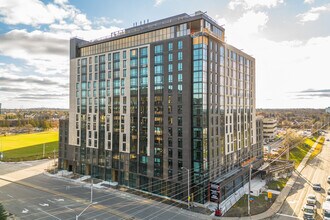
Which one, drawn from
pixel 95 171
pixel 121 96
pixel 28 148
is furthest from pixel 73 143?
pixel 28 148

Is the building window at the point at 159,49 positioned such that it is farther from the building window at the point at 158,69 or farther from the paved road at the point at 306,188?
the paved road at the point at 306,188


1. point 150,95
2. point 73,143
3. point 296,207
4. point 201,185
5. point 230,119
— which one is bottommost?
point 296,207

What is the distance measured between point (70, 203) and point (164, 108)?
95.9ft

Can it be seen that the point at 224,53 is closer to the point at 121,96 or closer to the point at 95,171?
the point at 121,96

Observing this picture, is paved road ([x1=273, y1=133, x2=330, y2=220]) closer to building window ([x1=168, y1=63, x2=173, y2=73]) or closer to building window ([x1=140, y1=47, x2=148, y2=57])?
building window ([x1=168, y1=63, x2=173, y2=73])

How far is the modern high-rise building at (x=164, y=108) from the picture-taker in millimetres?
51438

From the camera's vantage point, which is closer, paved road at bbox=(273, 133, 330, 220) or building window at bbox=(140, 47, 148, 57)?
paved road at bbox=(273, 133, 330, 220)

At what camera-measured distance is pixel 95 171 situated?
67.6 meters

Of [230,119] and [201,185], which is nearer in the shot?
[201,185]

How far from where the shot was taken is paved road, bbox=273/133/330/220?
4634 cm

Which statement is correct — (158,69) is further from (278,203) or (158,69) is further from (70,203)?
(278,203)

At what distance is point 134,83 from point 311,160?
3144 inches

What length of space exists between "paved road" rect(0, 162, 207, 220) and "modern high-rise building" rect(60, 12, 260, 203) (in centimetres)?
620

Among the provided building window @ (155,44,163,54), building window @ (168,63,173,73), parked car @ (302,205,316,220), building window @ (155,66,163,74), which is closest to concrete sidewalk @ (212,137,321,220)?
parked car @ (302,205,316,220)
